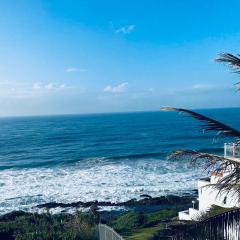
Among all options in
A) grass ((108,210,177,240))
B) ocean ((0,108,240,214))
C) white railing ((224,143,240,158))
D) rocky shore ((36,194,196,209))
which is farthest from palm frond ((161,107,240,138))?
rocky shore ((36,194,196,209))

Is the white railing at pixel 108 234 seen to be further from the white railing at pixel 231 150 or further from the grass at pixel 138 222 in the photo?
the grass at pixel 138 222

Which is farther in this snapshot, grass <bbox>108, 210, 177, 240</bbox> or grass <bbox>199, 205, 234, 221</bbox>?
grass <bbox>108, 210, 177, 240</bbox>

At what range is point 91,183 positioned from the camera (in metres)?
41.5

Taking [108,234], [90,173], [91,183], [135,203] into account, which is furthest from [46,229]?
[90,173]

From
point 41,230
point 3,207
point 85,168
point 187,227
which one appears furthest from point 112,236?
point 85,168

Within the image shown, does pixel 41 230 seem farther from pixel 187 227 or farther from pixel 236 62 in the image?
pixel 236 62

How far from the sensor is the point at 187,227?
6742 millimetres

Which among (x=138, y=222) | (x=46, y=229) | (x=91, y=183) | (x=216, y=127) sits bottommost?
(x=91, y=183)

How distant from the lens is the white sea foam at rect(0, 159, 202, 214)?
36156 mm

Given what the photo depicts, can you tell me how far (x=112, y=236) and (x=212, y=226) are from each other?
6740mm

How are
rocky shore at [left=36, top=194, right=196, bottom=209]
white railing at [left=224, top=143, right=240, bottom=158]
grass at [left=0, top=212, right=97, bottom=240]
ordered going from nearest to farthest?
1. white railing at [left=224, top=143, right=240, bottom=158]
2. grass at [left=0, top=212, right=97, bottom=240]
3. rocky shore at [left=36, top=194, right=196, bottom=209]

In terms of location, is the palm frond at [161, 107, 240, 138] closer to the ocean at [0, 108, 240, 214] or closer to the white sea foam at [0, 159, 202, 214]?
the ocean at [0, 108, 240, 214]

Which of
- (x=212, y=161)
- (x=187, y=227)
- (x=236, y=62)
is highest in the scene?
(x=236, y=62)

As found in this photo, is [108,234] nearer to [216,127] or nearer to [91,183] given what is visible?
[216,127]
